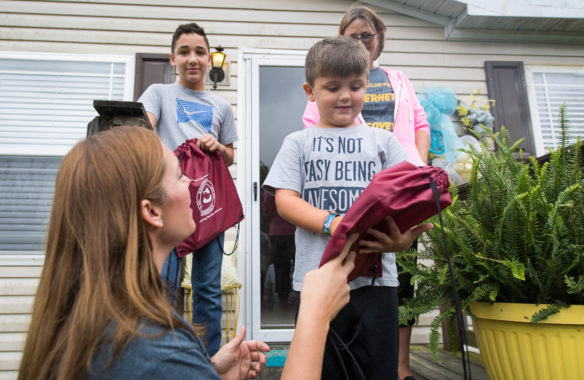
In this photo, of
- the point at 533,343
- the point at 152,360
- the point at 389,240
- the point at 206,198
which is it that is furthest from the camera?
the point at 206,198

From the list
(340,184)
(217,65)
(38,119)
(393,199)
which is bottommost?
(393,199)

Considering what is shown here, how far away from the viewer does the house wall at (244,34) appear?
3492mm

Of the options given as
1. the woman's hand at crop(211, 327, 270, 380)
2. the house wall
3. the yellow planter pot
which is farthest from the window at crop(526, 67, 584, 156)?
the woman's hand at crop(211, 327, 270, 380)

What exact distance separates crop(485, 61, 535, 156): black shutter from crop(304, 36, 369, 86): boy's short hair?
286 cm

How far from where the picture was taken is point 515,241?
4.85 ft

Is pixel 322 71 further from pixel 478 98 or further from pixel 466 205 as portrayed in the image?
pixel 478 98

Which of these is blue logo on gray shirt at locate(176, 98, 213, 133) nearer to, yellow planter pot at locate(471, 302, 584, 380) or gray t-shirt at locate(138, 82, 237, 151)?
gray t-shirt at locate(138, 82, 237, 151)

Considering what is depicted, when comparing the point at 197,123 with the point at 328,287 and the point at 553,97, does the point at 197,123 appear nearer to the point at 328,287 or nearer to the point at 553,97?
the point at 328,287

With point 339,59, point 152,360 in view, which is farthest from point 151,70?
point 152,360

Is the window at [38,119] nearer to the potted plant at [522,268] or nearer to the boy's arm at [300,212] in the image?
the boy's arm at [300,212]

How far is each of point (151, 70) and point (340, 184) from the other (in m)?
2.82

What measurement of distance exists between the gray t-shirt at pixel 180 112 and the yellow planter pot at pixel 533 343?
1.61m

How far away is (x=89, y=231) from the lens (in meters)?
0.73

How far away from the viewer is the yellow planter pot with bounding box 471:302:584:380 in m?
1.37
